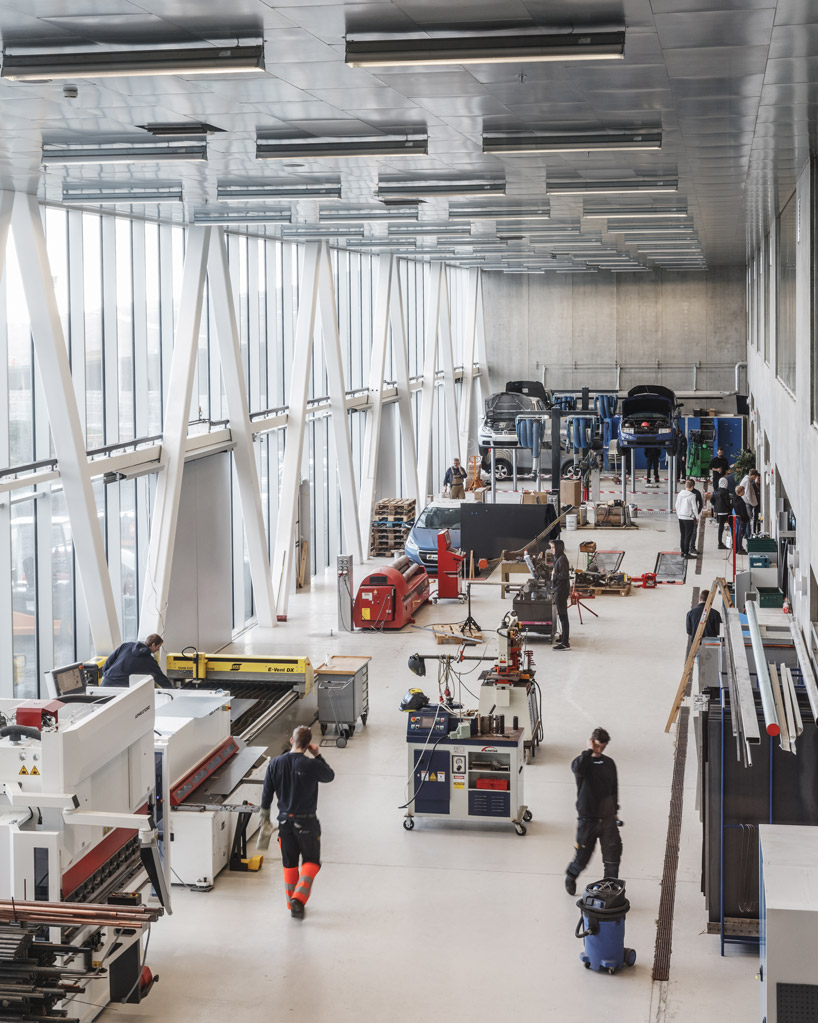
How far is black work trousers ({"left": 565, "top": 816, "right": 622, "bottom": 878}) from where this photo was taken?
9.73 meters

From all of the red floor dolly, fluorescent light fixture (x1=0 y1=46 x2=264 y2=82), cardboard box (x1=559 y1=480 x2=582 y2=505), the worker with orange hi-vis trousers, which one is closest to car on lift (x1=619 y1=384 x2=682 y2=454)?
cardboard box (x1=559 y1=480 x2=582 y2=505)

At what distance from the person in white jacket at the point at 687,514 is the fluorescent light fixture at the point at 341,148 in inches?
552

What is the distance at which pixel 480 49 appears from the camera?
288 inches

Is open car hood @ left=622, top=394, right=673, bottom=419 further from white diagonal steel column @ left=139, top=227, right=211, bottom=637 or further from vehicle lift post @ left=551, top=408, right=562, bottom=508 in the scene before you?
white diagonal steel column @ left=139, top=227, right=211, bottom=637

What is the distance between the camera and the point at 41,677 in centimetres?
1393

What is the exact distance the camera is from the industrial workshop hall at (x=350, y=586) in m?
7.41

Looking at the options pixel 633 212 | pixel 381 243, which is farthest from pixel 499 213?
pixel 381 243

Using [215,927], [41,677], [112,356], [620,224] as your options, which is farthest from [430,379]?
[215,927]

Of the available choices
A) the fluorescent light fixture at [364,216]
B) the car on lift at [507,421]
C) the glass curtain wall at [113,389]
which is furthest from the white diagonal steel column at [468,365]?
the fluorescent light fixture at [364,216]

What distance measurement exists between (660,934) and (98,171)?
8614 mm

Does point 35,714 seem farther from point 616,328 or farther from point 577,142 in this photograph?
point 616,328

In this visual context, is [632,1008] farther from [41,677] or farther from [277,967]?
[41,677]

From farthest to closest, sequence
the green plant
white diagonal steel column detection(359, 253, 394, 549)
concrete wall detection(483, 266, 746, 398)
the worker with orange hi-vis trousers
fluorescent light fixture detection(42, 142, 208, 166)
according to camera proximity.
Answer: concrete wall detection(483, 266, 746, 398), the green plant, white diagonal steel column detection(359, 253, 394, 549), fluorescent light fixture detection(42, 142, 208, 166), the worker with orange hi-vis trousers

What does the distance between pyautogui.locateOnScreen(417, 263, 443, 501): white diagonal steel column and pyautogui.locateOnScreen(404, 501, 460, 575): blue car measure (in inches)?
355
